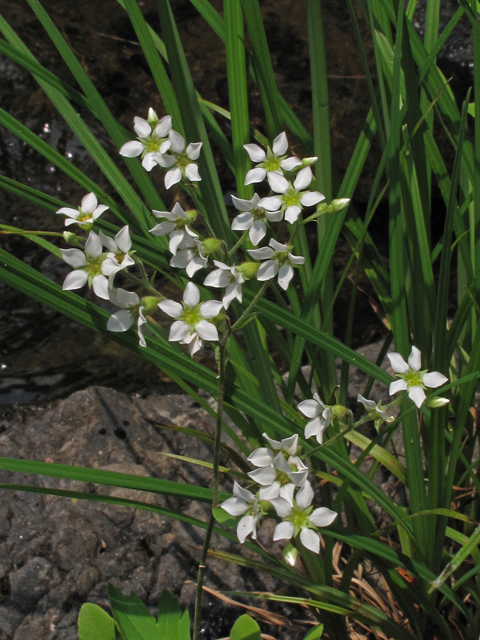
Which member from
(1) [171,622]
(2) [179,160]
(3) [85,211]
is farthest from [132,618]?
(2) [179,160]

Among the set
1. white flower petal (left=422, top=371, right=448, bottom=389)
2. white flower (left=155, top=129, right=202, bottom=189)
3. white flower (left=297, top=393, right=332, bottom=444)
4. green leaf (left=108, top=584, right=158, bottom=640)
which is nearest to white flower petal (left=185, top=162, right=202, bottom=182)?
white flower (left=155, top=129, right=202, bottom=189)

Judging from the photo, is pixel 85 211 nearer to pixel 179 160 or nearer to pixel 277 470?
pixel 179 160

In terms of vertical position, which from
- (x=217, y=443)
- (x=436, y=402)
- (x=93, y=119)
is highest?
(x=436, y=402)

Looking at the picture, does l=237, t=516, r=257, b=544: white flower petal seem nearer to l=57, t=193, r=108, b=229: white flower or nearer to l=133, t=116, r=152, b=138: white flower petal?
l=57, t=193, r=108, b=229: white flower

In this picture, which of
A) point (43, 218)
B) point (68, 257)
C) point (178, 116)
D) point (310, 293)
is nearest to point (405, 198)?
point (310, 293)

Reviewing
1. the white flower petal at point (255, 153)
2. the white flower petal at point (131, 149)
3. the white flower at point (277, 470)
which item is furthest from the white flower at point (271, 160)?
the white flower at point (277, 470)

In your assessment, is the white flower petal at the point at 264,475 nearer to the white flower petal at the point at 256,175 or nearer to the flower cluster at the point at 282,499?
the flower cluster at the point at 282,499
